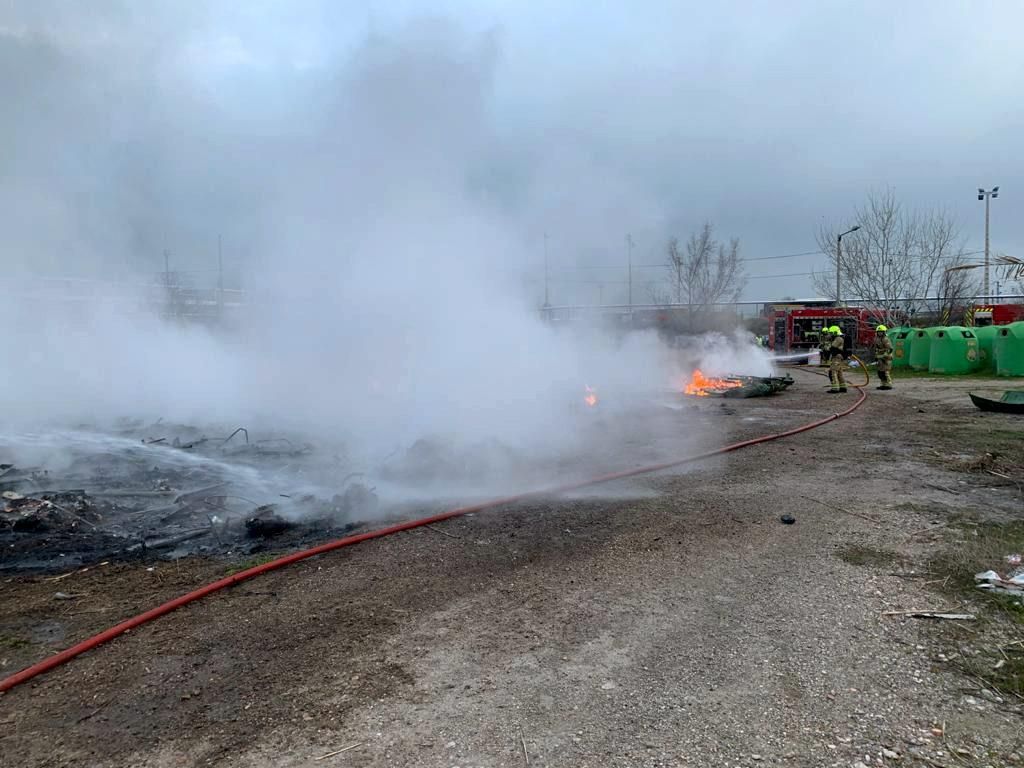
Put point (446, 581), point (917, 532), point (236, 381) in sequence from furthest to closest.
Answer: point (236, 381) → point (917, 532) → point (446, 581)

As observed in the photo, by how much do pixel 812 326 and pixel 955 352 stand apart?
27.9ft

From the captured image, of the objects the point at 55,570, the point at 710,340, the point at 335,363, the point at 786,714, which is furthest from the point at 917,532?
the point at 710,340

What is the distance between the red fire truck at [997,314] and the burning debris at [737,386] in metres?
16.4

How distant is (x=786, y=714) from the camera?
245 centimetres

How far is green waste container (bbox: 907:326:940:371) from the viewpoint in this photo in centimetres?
2045

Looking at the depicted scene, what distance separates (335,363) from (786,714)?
7995mm

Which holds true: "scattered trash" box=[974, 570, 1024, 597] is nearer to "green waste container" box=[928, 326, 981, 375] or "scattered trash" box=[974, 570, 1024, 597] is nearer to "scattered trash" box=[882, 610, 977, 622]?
"scattered trash" box=[882, 610, 977, 622]

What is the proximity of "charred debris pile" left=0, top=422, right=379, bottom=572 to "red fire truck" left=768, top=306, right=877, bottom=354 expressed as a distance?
956 inches

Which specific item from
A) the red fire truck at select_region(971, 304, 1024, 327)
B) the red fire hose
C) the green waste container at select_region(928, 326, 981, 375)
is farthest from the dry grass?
the red fire truck at select_region(971, 304, 1024, 327)

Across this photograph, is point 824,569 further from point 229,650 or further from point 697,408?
point 697,408

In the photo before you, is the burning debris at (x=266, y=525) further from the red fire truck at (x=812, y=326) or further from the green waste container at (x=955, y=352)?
the red fire truck at (x=812, y=326)

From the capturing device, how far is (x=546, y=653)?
9.68 feet

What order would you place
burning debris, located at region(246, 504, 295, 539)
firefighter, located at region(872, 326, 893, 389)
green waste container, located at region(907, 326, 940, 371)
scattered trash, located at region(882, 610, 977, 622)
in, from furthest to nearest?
green waste container, located at region(907, 326, 940, 371), firefighter, located at region(872, 326, 893, 389), burning debris, located at region(246, 504, 295, 539), scattered trash, located at region(882, 610, 977, 622)

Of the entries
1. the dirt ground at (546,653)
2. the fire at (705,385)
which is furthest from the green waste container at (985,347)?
the dirt ground at (546,653)
